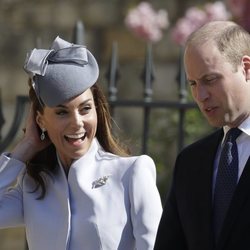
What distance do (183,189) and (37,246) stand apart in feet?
2.31

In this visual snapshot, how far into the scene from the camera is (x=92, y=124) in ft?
14.2

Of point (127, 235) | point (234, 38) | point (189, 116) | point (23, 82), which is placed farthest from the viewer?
point (23, 82)

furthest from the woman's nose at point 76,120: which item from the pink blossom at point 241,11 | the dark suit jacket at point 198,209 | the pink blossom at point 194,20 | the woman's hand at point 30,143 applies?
the pink blossom at point 194,20

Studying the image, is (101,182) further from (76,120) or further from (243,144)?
(243,144)

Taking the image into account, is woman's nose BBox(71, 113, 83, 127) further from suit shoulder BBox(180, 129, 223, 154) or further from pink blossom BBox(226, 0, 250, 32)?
pink blossom BBox(226, 0, 250, 32)

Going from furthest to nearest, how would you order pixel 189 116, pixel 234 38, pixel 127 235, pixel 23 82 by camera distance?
pixel 23 82 → pixel 189 116 → pixel 127 235 → pixel 234 38

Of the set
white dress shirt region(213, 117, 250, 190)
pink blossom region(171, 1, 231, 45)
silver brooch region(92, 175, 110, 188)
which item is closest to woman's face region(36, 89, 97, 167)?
silver brooch region(92, 175, 110, 188)

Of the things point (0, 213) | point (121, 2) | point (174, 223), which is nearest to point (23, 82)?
point (121, 2)

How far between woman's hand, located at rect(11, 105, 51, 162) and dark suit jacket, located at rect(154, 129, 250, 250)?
30.1 inches

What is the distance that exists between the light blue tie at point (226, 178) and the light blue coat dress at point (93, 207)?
0.52 m

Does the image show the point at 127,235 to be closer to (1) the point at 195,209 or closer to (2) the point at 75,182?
(2) the point at 75,182

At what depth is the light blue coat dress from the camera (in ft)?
13.8

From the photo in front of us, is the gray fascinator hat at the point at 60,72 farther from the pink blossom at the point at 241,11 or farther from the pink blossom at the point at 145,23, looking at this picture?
the pink blossom at the point at 145,23

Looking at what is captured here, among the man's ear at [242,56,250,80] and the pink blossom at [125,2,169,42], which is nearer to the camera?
the man's ear at [242,56,250,80]
